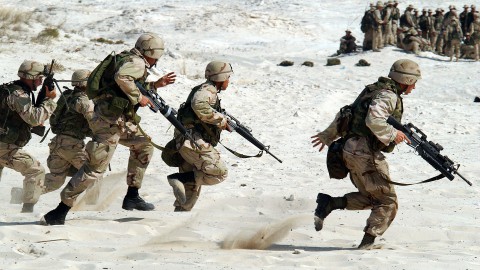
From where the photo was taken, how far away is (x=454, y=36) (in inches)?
978

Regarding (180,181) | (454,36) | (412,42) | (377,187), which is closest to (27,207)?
(180,181)

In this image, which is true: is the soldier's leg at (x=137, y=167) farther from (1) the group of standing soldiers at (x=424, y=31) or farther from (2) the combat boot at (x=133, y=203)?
(1) the group of standing soldiers at (x=424, y=31)

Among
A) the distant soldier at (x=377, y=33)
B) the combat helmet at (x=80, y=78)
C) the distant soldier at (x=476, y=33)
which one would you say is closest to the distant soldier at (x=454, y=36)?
the distant soldier at (x=476, y=33)

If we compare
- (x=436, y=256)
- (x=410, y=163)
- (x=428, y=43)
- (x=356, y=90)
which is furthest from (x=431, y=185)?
(x=428, y=43)

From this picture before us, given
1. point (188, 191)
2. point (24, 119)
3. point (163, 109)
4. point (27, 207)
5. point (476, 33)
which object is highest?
point (163, 109)

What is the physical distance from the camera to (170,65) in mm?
19984

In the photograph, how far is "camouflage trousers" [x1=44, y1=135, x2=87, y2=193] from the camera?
27.0ft

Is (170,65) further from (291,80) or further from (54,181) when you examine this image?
(54,181)

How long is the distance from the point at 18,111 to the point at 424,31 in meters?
20.8

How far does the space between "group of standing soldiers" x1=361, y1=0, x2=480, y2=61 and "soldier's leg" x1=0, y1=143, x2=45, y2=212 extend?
17631mm

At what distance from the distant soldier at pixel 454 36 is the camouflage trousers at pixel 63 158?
1723 centimetres

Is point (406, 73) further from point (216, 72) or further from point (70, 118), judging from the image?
point (70, 118)

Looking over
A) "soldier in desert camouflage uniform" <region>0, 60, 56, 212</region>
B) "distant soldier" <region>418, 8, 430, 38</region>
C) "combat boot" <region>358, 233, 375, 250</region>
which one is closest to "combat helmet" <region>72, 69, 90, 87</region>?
"soldier in desert camouflage uniform" <region>0, 60, 56, 212</region>

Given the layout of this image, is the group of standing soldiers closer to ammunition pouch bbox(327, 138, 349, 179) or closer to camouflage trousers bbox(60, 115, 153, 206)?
ammunition pouch bbox(327, 138, 349, 179)
